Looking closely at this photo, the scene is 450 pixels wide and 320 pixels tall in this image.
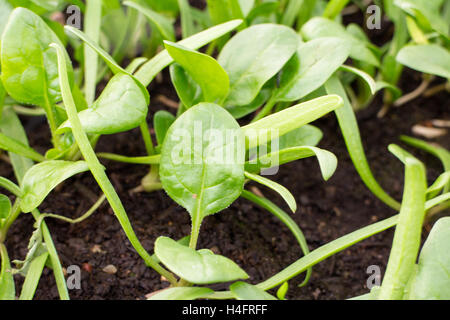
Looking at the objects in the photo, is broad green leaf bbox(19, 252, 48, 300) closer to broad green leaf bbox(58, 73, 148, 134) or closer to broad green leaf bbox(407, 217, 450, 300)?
broad green leaf bbox(58, 73, 148, 134)

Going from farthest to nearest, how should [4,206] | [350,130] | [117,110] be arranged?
[350,130] → [4,206] → [117,110]

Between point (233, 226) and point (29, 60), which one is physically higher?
point (29, 60)

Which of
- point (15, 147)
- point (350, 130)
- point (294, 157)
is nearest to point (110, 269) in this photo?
point (15, 147)

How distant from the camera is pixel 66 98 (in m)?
0.64

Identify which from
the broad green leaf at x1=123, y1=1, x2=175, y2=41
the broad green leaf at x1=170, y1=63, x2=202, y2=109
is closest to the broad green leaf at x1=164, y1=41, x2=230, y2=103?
the broad green leaf at x1=170, y1=63, x2=202, y2=109

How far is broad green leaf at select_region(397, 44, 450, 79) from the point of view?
0.93 meters

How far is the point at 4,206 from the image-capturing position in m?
0.76

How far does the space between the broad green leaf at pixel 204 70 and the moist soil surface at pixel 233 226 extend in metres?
0.22

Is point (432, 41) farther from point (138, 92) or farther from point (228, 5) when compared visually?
point (138, 92)

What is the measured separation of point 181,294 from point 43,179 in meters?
0.24

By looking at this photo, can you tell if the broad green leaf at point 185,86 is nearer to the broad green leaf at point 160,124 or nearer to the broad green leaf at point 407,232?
the broad green leaf at point 160,124

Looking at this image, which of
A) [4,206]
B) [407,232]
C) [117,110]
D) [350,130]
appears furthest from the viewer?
[350,130]

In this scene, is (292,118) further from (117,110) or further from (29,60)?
(29,60)
